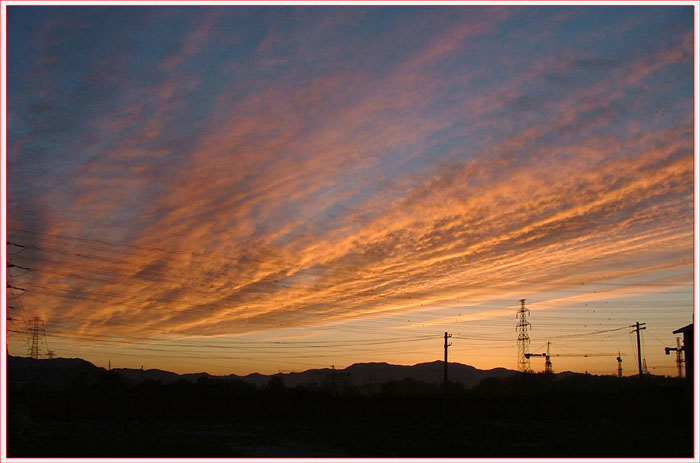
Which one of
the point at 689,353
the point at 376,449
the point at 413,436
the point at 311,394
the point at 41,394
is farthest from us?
the point at 311,394

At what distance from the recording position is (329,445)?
3075cm

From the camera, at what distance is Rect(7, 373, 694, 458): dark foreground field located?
26.6 m

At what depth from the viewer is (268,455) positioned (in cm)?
2625

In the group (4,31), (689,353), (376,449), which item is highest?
(4,31)

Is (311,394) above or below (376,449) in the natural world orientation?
below

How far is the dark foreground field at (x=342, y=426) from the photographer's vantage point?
87.4 feet

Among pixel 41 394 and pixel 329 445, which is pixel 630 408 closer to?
pixel 329 445

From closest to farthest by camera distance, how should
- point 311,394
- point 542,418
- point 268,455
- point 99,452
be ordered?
point 99,452, point 268,455, point 542,418, point 311,394

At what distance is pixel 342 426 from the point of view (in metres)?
44.6

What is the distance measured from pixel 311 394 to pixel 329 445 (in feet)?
144

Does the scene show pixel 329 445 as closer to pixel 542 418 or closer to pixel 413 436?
pixel 413 436

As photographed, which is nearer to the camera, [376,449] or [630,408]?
[376,449]

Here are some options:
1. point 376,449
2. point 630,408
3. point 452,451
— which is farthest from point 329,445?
point 630,408

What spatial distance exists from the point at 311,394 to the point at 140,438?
42970mm
